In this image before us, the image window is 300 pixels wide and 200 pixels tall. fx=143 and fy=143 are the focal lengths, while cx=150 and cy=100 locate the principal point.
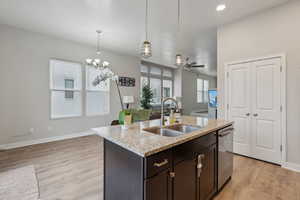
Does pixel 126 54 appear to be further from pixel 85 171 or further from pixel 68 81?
pixel 85 171

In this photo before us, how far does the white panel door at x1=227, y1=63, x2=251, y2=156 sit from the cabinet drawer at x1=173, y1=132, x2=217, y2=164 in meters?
1.91

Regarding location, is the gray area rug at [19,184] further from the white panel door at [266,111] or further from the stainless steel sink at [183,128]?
the white panel door at [266,111]

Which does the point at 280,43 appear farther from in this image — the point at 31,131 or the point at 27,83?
the point at 31,131

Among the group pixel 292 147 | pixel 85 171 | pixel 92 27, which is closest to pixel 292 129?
pixel 292 147

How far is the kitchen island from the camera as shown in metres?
1.04

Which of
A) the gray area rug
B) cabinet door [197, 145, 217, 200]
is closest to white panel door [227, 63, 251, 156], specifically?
cabinet door [197, 145, 217, 200]

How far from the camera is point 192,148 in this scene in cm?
141

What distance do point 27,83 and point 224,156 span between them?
4.80m

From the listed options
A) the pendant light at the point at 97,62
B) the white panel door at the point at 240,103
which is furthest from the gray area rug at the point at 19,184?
the white panel door at the point at 240,103

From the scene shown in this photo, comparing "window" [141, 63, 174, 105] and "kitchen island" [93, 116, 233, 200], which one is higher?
"window" [141, 63, 174, 105]

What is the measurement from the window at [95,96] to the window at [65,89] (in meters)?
0.28

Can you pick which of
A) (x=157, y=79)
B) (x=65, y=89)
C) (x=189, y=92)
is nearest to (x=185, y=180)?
(x=65, y=89)

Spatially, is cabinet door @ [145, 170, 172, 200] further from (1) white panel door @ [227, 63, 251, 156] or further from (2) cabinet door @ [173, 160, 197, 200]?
(1) white panel door @ [227, 63, 251, 156]

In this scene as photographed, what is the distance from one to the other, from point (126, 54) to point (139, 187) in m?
5.62
